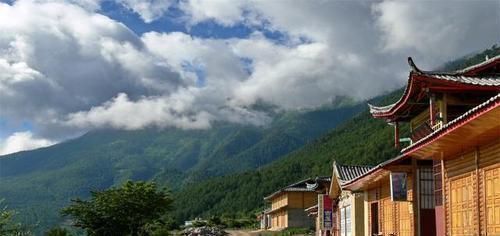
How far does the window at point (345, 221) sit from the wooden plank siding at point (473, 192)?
1677 centimetres

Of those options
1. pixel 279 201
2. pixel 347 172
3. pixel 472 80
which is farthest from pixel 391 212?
pixel 279 201

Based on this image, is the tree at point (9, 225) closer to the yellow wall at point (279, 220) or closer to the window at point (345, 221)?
the window at point (345, 221)

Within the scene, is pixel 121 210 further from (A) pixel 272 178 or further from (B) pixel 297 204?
(A) pixel 272 178

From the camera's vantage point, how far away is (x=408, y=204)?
2631 centimetres

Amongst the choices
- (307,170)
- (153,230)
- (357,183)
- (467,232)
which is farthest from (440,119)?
(307,170)

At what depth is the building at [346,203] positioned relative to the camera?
116 feet

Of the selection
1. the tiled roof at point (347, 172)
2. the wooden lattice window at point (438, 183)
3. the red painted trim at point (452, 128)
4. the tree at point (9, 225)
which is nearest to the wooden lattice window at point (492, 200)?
the red painted trim at point (452, 128)

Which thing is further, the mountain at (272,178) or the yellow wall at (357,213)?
the mountain at (272,178)

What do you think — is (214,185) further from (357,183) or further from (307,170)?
(357,183)

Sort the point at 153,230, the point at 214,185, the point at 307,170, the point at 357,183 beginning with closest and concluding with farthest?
the point at 357,183 → the point at 153,230 → the point at 307,170 → the point at 214,185

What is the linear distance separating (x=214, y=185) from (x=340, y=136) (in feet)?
95.1

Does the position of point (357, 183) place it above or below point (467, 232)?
above

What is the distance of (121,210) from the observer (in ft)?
173

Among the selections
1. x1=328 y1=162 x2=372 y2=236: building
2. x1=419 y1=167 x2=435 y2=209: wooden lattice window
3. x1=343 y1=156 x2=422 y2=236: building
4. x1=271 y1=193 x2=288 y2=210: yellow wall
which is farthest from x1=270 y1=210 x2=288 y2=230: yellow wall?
x1=419 y1=167 x2=435 y2=209: wooden lattice window
